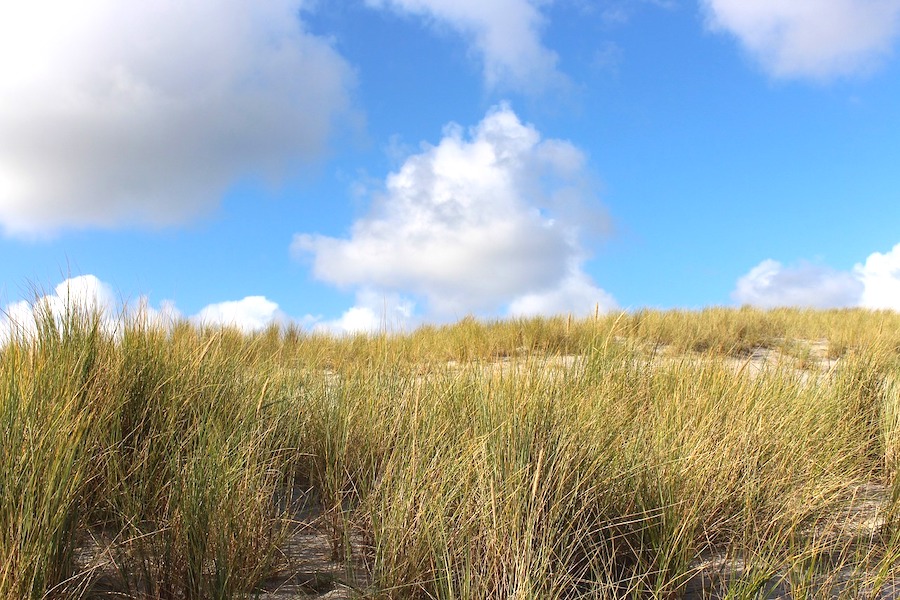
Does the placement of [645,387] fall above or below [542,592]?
above

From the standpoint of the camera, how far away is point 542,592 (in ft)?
6.09

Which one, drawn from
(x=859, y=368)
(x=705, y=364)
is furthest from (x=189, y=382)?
(x=859, y=368)

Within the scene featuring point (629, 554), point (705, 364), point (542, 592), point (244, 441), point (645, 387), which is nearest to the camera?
point (542, 592)

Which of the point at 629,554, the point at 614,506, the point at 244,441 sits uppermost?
the point at 244,441

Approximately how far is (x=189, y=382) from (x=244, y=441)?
0.55 metres

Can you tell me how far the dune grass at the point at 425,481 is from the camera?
190cm

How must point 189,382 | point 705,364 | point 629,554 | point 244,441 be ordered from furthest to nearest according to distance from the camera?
point 705,364 < point 189,382 < point 244,441 < point 629,554

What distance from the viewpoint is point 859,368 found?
432 centimetres

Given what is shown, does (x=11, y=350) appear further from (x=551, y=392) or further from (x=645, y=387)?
(x=645, y=387)

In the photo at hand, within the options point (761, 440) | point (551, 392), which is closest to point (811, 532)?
point (761, 440)

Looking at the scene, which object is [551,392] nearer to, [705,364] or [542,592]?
[542,592]

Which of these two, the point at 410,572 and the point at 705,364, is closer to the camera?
the point at 410,572

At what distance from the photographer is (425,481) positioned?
2.28m

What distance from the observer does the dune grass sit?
190cm
